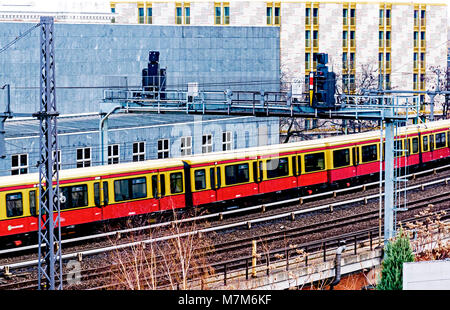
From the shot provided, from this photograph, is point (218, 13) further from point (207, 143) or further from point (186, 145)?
point (186, 145)

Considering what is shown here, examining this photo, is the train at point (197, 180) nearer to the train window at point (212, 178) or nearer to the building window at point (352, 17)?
the train window at point (212, 178)

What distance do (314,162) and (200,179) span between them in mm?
5470

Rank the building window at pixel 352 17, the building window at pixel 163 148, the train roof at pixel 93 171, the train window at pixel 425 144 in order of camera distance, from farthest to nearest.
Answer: the building window at pixel 352 17, the train window at pixel 425 144, the building window at pixel 163 148, the train roof at pixel 93 171

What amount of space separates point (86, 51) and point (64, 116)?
392 cm

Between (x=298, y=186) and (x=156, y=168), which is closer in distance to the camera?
(x=156, y=168)

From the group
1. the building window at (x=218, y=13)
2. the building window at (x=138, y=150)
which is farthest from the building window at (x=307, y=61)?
the building window at (x=138, y=150)

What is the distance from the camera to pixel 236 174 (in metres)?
27.2

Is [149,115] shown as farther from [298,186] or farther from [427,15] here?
[427,15]

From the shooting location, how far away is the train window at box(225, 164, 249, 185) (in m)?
26.9

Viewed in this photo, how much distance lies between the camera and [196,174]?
1023 inches

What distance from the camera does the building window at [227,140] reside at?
123ft

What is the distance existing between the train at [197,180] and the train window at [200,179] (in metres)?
0.03

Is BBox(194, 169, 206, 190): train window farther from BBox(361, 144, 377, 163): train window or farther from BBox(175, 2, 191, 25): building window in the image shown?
BBox(175, 2, 191, 25): building window
